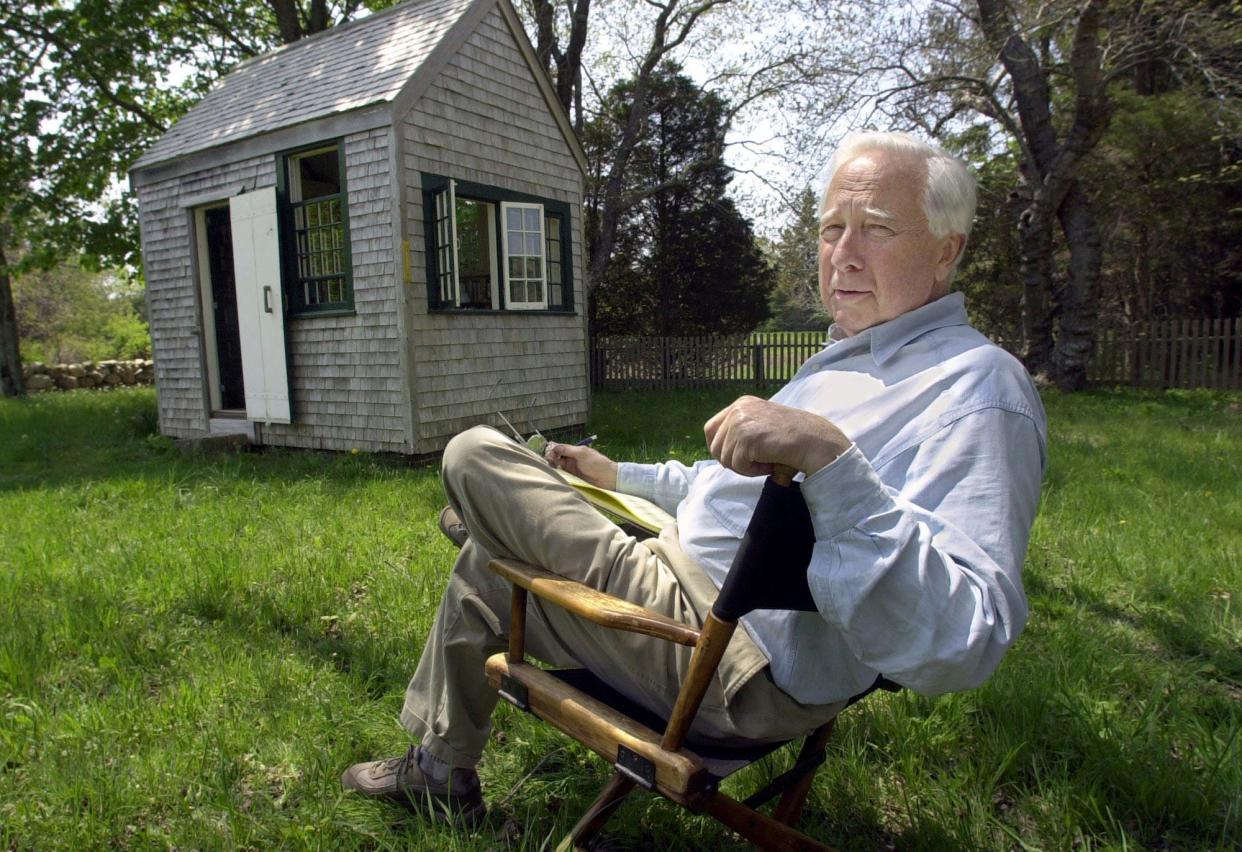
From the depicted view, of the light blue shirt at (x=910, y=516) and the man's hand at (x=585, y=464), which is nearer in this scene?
the light blue shirt at (x=910, y=516)

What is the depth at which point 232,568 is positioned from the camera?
3.49 metres

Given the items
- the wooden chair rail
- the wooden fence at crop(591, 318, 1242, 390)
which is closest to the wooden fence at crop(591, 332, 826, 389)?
the wooden fence at crop(591, 318, 1242, 390)

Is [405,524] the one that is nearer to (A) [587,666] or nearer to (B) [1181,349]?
(A) [587,666]

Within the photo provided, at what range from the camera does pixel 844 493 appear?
1092 mm

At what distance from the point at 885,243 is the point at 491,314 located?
6.54 metres

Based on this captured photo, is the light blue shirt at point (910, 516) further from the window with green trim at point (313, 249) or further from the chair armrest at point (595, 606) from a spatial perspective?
the window with green trim at point (313, 249)

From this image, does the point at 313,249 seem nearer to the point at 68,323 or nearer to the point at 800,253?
the point at 800,253

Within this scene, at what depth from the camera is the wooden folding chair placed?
3.80 ft

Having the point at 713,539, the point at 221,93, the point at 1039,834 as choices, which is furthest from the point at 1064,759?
the point at 221,93

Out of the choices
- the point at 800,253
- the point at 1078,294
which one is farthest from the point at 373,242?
the point at 800,253

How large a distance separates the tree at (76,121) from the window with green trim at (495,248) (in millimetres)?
7255

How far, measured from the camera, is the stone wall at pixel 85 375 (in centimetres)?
1841

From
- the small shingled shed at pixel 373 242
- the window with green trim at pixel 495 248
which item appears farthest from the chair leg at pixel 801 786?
the window with green trim at pixel 495 248

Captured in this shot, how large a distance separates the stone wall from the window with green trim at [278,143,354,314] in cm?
1266
